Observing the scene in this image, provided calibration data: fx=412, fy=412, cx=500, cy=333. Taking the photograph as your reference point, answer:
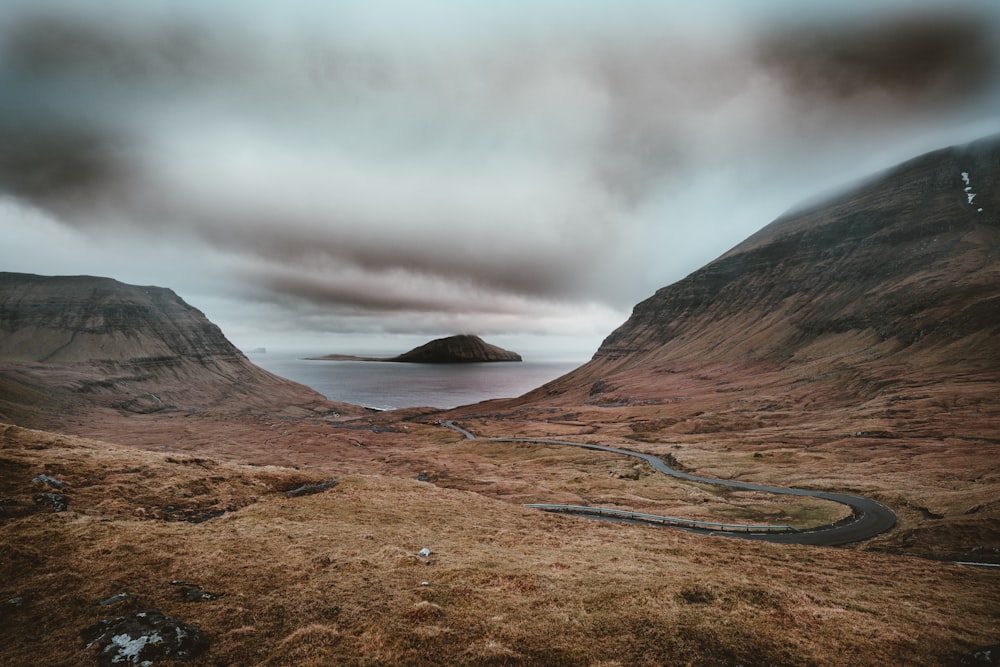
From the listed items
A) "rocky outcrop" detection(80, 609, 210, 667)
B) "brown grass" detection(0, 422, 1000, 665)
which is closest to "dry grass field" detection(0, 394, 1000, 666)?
"brown grass" detection(0, 422, 1000, 665)

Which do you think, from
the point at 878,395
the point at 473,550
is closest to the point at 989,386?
the point at 878,395

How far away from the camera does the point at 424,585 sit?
78.2ft

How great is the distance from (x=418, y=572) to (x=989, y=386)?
510ft

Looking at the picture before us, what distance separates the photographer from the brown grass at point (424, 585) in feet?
59.6

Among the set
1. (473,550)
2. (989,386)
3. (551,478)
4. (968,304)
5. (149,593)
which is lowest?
(551,478)

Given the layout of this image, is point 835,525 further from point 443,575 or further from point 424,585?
point 424,585

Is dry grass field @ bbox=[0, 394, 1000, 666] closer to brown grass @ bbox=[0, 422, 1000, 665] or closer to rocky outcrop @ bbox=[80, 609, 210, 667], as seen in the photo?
brown grass @ bbox=[0, 422, 1000, 665]

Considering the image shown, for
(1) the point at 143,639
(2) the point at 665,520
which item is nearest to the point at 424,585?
(1) the point at 143,639

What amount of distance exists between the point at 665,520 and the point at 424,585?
37.5 metres

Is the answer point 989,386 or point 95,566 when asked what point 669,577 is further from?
point 989,386

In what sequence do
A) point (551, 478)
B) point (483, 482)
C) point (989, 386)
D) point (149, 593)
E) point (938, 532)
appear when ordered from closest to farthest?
point (149, 593)
point (938, 532)
point (483, 482)
point (551, 478)
point (989, 386)

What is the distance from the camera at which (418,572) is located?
2569 centimetres

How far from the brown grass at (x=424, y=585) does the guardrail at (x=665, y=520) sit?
9455mm

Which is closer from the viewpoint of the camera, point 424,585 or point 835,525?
point 424,585
